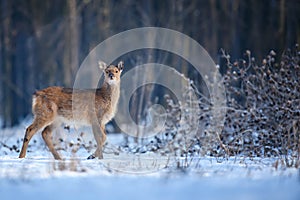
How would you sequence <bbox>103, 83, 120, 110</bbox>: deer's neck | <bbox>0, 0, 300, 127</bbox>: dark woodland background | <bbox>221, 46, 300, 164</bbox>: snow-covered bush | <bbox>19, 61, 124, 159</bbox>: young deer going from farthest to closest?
1. <bbox>0, 0, 300, 127</bbox>: dark woodland background
2. <bbox>103, 83, 120, 110</bbox>: deer's neck
3. <bbox>221, 46, 300, 164</bbox>: snow-covered bush
4. <bbox>19, 61, 124, 159</bbox>: young deer

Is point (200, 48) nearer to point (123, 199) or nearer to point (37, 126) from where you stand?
point (37, 126)

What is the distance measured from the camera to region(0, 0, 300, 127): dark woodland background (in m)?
20.6

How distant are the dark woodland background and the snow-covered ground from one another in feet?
42.6

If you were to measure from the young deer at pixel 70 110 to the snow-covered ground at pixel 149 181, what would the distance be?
2.03 metres

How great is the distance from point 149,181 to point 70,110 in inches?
186

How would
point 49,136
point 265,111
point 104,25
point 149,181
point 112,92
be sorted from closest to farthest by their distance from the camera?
point 149,181
point 49,136
point 265,111
point 112,92
point 104,25

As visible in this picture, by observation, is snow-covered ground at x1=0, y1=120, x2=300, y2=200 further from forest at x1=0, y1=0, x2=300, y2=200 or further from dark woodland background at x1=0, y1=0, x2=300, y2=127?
dark woodland background at x1=0, y1=0, x2=300, y2=127

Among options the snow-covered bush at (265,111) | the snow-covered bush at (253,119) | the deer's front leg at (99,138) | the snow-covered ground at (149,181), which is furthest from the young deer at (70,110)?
the snow-covered bush at (265,111)

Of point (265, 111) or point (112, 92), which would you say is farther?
point (112, 92)

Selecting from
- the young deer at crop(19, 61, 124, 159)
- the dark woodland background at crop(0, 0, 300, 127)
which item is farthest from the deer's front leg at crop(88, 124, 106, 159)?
the dark woodland background at crop(0, 0, 300, 127)

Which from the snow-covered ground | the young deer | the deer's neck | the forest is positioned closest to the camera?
the snow-covered ground

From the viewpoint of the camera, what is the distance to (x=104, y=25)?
64.1 ft

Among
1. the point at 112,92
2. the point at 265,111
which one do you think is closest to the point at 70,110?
the point at 112,92

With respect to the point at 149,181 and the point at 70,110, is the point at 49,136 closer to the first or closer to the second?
the point at 70,110
